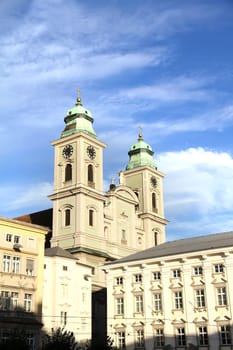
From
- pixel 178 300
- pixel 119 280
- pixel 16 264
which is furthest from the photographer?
pixel 119 280

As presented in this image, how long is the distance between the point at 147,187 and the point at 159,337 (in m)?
39.3

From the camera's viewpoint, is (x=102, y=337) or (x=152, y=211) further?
(x=152, y=211)

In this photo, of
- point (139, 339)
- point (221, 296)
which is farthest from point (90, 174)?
point (221, 296)

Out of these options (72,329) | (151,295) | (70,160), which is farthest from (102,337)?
(70,160)

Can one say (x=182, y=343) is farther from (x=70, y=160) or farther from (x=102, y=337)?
(x=70, y=160)

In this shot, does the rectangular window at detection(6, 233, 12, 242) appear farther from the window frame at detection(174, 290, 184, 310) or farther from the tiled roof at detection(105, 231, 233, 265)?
the window frame at detection(174, 290, 184, 310)

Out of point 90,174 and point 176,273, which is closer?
point 176,273

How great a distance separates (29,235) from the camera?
55344 millimetres

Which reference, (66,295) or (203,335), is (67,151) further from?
(203,335)

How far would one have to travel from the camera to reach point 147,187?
9175 cm

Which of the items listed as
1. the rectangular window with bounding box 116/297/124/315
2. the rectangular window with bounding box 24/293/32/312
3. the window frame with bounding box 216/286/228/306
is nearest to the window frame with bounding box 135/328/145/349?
the rectangular window with bounding box 116/297/124/315

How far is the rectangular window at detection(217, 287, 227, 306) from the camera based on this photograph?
52.4 metres

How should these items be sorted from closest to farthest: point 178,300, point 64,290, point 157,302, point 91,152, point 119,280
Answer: point 178,300, point 157,302, point 64,290, point 119,280, point 91,152

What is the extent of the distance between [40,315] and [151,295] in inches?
437
